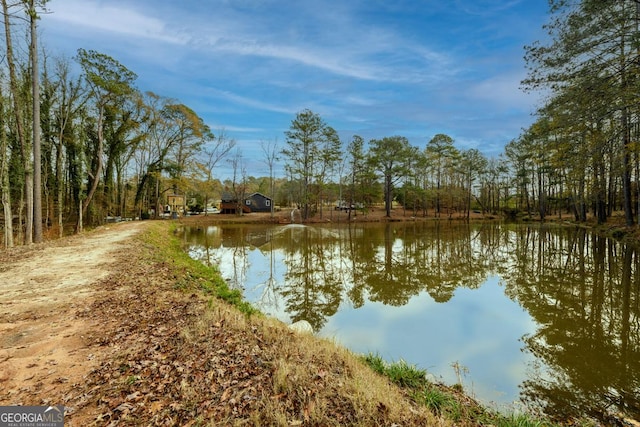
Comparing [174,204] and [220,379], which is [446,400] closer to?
[220,379]

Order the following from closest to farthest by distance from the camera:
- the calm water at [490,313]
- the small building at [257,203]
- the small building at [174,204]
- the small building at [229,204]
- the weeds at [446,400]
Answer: the weeds at [446,400] → the calm water at [490,313] → the small building at [229,204] → the small building at [174,204] → the small building at [257,203]

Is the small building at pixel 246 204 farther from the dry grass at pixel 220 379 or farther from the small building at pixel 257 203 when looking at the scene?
the dry grass at pixel 220 379

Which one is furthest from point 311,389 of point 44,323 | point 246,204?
point 246,204

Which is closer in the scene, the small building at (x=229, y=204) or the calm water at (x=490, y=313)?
the calm water at (x=490, y=313)

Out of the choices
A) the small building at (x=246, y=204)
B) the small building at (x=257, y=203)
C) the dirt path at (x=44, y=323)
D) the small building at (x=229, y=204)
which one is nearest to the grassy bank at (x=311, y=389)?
the dirt path at (x=44, y=323)

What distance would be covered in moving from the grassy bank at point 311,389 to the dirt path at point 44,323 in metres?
1.21

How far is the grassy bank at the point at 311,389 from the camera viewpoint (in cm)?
251

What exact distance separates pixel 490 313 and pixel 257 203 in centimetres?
4437

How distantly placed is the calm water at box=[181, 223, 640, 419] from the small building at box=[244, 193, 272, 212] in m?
34.9

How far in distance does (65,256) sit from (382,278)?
33.3 feet

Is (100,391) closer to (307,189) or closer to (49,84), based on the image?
(49,84)

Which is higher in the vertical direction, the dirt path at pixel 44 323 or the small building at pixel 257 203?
the small building at pixel 257 203

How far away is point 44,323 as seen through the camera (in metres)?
4.20

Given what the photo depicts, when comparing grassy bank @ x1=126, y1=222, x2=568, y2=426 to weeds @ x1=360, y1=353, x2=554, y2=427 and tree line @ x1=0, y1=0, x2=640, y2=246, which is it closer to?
weeds @ x1=360, y1=353, x2=554, y2=427
